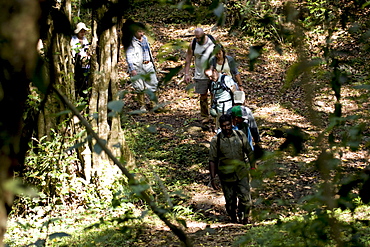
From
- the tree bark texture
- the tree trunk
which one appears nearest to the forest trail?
the tree trunk

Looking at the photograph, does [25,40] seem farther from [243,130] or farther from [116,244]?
[243,130]

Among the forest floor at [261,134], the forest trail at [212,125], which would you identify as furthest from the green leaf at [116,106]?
the forest trail at [212,125]

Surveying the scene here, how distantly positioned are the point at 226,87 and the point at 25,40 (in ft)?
26.2

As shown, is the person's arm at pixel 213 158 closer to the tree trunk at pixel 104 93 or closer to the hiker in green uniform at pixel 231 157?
the hiker in green uniform at pixel 231 157

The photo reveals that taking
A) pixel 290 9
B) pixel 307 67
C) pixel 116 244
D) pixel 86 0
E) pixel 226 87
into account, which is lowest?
pixel 116 244

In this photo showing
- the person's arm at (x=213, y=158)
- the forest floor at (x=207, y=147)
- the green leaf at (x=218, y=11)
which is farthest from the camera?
the person's arm at (x=213, y=158)

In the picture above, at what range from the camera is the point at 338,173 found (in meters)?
2.66

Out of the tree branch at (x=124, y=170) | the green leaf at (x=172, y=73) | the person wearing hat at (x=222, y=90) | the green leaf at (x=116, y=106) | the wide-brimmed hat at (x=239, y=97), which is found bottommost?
the tree branch at (x=124, y=170)

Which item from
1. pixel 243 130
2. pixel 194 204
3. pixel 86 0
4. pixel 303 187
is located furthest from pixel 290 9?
pixel 303 187

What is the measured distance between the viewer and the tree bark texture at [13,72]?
1.33 meters

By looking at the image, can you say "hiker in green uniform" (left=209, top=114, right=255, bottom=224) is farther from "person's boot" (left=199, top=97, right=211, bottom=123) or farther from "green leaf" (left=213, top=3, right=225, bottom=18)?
"green leaf" (left=213, top=3, right=225, bottom=18)

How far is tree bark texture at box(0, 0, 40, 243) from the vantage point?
1.33 m

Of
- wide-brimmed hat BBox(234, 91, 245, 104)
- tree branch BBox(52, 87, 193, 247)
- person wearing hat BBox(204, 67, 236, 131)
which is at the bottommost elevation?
tree branch BBox(52, 87, 193, 247)

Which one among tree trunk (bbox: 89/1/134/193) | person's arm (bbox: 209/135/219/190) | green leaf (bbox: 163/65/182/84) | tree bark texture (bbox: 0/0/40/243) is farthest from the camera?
tree trunk (bbox: 89/1/134/193)
